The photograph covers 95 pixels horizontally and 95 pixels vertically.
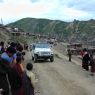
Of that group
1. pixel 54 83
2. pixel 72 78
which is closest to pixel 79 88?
pixel 54 83

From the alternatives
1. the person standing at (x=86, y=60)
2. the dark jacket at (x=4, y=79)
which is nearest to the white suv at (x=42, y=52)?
the person standing at (x=86, y=60)

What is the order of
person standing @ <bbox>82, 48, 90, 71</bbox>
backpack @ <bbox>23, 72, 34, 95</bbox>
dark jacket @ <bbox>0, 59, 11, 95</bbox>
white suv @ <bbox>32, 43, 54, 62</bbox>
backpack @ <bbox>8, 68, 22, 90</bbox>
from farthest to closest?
white suv @ <bbox>32, 43, 54, 62</bbox> → person standing @ <bbox>82, 48, 90, 71</bbox> → backpack @ <bbox>23, 72, 34, 95</bbox> → backpack @ <bbox>8, 68, 22, 90</bbox> → dark jacket @ <bbox>0, 59, 11, 95</bbox>

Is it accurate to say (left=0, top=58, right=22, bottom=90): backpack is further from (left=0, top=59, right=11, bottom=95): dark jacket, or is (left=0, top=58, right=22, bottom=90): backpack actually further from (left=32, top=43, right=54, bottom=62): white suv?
(left=32, top=43, right=54, bottom=62): white suv

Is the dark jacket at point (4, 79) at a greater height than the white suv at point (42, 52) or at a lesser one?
greater

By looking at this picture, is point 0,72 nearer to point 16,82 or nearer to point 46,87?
point 16,82

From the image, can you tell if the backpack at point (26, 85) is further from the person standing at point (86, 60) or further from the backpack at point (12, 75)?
the person standing at point (86, 60)

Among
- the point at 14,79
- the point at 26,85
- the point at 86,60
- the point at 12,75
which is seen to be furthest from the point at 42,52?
the point at 12,75

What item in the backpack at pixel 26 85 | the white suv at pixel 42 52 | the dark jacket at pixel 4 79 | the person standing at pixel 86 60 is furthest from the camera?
the white suv at pixel 42 52

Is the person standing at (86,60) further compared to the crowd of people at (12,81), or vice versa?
the person standing at (86,60)

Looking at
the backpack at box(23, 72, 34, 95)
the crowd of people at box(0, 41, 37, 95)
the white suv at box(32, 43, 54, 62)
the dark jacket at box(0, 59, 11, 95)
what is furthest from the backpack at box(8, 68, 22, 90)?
the white suv at box(32, 43, 54, 62)

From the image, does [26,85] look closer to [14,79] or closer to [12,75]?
[14,79]

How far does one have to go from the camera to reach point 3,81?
816 cm

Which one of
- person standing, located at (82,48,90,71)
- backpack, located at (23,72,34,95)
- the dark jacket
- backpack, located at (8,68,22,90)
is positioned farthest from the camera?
person standing, located at (82,48,90,71)

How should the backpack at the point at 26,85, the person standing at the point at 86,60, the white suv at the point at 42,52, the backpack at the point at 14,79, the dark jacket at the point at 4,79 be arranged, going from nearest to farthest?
the dark jacket at the point at 4,79 → the backpack at the point at 14,79 → the backpack at the point at 26,85 → the person standing at the point at 86,60 → the white suv at the point at 42,52
